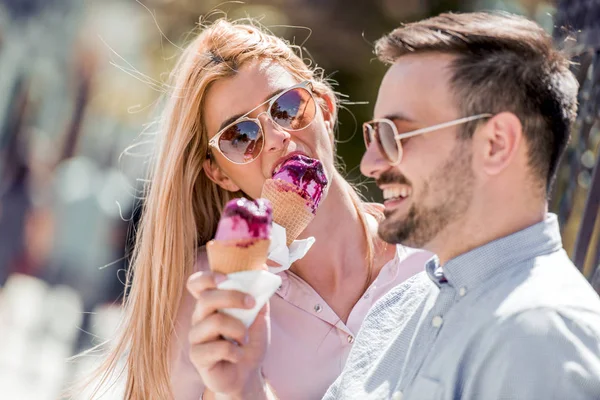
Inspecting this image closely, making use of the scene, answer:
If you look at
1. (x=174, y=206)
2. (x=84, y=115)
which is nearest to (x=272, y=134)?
(x=174, y=206)

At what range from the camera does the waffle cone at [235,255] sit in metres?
2.08

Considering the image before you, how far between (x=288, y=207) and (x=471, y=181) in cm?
89

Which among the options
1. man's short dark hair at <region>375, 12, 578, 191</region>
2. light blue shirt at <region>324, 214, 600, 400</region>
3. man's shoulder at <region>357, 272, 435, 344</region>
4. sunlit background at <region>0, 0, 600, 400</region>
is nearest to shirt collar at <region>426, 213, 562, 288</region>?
light blue shirt at <region>324, 214, 600, 400</region>

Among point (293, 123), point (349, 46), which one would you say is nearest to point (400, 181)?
point (293, 123)

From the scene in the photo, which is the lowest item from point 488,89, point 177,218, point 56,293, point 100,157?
point 56,293

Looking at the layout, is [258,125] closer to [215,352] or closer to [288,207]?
[288,207]

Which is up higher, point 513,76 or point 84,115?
point 513,76

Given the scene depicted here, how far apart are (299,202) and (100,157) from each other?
10051 mm

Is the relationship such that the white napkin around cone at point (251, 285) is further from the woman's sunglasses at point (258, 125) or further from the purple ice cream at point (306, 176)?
the woman's sunglasses at point (258, 125)

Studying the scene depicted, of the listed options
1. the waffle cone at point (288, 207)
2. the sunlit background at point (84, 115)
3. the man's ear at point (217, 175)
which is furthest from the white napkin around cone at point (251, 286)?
the sunlit background at point (84, 115)

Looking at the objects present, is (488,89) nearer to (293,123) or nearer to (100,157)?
(293,123)

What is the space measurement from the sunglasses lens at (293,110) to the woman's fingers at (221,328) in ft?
3.88

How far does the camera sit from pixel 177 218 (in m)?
3.33

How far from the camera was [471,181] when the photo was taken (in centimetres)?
209
